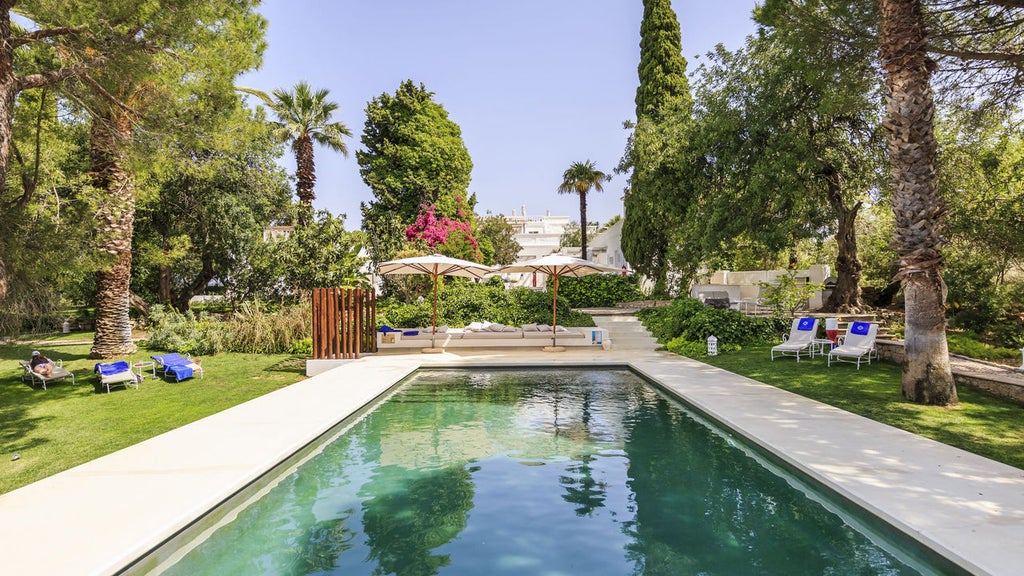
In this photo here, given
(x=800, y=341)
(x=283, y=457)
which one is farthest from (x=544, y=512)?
(x=800, y=341)

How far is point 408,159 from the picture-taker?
31281mm

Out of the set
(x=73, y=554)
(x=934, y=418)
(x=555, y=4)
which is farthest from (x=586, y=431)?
(x=555, y=4)

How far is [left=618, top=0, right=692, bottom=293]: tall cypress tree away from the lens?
2025 cm

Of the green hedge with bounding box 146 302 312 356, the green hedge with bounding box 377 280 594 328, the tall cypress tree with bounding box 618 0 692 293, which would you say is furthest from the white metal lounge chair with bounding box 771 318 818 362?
the green hedge with bounding box 146 302 312 356

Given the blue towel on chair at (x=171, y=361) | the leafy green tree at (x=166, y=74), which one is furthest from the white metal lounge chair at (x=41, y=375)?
the leafy green tree at (x=166, y=74)

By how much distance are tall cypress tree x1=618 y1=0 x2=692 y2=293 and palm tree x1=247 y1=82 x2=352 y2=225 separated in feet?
48.1

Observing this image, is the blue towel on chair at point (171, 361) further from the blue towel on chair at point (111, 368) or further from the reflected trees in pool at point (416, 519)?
the reflected trees in pool at point (416, 519)

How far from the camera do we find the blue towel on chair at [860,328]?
11.5 meters

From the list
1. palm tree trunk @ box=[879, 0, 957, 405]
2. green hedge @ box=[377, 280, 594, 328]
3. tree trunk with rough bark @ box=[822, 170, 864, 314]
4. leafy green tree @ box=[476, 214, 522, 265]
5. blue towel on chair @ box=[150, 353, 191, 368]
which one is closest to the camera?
palm tree trunk @ box=[879, 0, 957, 405]

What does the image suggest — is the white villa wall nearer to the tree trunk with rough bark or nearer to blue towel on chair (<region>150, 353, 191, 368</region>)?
the tree trunk with rough bark

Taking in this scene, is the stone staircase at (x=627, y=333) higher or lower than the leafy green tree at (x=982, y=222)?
lower

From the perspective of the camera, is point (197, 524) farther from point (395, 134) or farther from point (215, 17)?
point (395, 134)

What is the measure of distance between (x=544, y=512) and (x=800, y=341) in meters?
10.4

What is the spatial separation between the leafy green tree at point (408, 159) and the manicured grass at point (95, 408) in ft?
62.2
